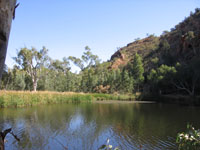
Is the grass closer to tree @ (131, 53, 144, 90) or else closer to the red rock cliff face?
tree @ (131, 53, 144, 90)

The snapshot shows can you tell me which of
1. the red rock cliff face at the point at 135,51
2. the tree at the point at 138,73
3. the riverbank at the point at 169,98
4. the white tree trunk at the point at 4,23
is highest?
the red rock cliff face at the point at 135,51

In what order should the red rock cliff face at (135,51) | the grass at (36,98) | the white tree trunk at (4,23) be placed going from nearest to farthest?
1. the white tree trunk at (4,23)
2. the grass at (36,98)
3. the red rock cliff face at (135,51)

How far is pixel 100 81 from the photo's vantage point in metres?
47.1

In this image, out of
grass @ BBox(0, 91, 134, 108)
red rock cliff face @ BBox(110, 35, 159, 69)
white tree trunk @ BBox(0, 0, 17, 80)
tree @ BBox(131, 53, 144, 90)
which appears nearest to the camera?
white tree trunk @ BBox(0, 0, 17, 80)

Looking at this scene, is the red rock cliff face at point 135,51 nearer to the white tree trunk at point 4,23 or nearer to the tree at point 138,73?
the tree at point 138,73

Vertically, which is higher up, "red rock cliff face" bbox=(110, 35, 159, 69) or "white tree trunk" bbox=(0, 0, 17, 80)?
"red rock cliff face" bbox=(110, 35, 159, 69)

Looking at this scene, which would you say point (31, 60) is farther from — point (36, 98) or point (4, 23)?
point (4, 23)

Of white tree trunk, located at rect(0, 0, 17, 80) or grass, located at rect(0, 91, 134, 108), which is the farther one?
grass, located at rect(0, 91, 134, 108)

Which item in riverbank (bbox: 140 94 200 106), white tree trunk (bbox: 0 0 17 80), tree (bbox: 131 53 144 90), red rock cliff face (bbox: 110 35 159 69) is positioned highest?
red rock cliff face (bbox: 110 35 159 69)

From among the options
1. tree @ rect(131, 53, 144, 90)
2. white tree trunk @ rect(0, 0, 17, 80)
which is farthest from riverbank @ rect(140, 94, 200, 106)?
white tree trunk @ rect(0, 0, 17, 80)

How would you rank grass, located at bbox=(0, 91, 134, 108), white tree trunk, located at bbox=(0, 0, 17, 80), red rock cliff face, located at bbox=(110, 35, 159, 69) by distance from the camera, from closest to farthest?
white tree trunk, located at bbox=(0, 0, 17, 80)
grass, located at bbox=(0, 91, 134, 108)
red rock cliff face, located at bbox=(110, 35, 159, 69)

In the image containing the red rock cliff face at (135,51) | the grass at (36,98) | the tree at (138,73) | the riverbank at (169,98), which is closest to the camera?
the grass at (36,98)

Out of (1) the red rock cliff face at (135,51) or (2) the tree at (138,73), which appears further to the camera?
(1) the red rock cliff face at (135,51)

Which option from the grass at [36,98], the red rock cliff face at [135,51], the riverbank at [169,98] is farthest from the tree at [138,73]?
the red rock cliff face at [135,51]
